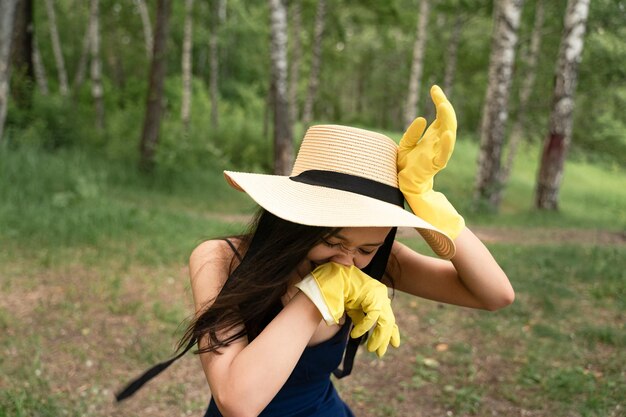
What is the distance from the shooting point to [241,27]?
1964 cm

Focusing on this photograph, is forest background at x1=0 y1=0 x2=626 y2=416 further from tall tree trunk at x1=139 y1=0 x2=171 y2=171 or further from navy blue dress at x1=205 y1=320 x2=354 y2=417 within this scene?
navy blue dress at x1=205 y1=320 x2=354 y2=417

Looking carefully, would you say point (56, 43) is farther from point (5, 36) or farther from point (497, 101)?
point (5, 36)

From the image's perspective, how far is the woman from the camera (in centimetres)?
140

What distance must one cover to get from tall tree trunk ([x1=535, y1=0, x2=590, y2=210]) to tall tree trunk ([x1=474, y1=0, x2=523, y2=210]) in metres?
0.80

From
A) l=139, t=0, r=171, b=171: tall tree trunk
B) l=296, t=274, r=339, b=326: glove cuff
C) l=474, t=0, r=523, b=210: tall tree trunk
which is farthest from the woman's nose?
l=474, t=0, r=523, b=210: tall tree trunk

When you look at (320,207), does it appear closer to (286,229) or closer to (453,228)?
(286,229)

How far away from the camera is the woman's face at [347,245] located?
1.48 meters

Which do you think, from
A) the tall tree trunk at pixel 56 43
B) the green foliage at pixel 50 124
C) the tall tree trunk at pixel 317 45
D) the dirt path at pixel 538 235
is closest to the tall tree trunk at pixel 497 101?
the dirt path at pixel 538 235

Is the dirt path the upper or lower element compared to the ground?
lower

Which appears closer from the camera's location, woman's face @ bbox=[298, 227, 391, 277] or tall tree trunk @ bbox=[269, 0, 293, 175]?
woman's face @ bbox=[298, 227, 391, 277]

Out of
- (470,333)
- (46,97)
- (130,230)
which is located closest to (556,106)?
(470,333)

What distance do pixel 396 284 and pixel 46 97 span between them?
9578mm

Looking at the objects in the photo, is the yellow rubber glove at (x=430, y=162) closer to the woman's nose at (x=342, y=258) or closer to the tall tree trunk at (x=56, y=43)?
the woman's nose at (x=342, y=258)

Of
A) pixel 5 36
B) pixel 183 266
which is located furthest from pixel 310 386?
pixel 5 36
